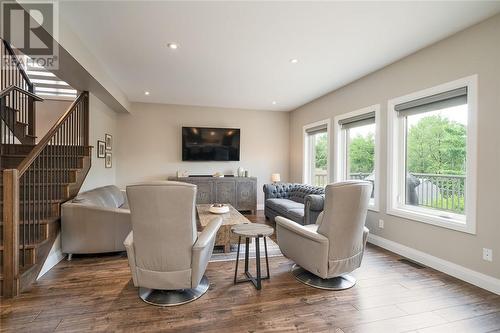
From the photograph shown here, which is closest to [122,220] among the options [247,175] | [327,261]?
[327,261]

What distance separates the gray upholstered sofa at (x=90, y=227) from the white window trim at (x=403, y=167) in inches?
147

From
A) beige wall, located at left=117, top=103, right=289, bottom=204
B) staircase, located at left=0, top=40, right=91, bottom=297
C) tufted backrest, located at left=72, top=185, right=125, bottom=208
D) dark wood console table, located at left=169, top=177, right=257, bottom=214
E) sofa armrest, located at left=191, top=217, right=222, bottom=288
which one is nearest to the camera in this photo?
sofa armrest, located at left=191, top=217, right=222, bottom=288

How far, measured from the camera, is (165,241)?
83.4 inches

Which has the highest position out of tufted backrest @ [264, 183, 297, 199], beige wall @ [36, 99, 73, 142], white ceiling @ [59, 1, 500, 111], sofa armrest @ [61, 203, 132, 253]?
white ceiling @ [59, 1, 500, 111]

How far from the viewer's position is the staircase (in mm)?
2283

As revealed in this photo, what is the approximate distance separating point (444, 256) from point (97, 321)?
360 centimetres

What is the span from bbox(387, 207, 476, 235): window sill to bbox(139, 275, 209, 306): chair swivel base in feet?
9.10

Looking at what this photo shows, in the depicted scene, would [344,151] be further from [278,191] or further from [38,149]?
[38,149]

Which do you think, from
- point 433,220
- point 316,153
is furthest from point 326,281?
point 316,153

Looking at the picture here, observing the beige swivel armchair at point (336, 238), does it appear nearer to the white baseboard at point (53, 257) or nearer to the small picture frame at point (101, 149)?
the white baseboard at point (53, 257)

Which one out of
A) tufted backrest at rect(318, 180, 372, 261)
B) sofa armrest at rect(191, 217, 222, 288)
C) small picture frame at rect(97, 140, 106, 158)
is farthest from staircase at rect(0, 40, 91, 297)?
tufted backrest at rect(318, 180, 372, 261)

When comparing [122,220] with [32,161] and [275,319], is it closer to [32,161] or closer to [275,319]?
[32,161]

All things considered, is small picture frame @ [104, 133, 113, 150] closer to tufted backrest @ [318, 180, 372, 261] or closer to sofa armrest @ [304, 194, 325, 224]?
sofa armrest @ [304, 194, 325, 224]

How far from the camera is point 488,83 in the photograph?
2.55m
